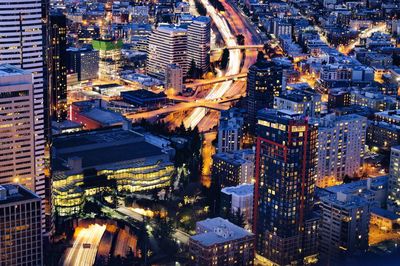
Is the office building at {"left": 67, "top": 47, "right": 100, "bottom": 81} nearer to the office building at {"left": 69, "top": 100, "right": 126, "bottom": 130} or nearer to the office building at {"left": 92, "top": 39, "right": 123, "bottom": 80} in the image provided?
the office building at {"left": 92, "top": 39, "right": 123, "bottom": 80}

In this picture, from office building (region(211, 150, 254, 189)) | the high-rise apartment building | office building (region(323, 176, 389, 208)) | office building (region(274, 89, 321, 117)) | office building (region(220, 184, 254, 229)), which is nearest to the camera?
office building (region(220, 184, 254, 229))

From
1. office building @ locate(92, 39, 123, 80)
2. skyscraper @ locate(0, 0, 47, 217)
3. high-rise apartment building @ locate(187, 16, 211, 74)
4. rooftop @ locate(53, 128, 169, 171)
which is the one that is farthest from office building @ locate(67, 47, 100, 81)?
skyscraper @ locate(0, 0, 47, 217)

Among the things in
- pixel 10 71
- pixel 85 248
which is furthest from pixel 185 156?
pixel 10 71

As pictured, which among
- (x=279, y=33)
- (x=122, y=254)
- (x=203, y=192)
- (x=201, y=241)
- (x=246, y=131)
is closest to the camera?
(x=201, y=241)

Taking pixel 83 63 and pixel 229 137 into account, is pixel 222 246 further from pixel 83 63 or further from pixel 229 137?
pixel 83 63

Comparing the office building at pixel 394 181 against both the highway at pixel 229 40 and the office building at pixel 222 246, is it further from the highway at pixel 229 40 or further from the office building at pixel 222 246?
the highway at pixel 229 40

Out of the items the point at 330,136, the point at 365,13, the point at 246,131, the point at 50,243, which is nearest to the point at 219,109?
the point at 246,131

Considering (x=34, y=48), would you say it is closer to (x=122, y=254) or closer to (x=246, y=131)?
(x=122, y=254)

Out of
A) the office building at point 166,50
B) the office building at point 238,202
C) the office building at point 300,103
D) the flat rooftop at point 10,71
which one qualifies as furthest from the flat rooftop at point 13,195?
the office building at point 166,50
